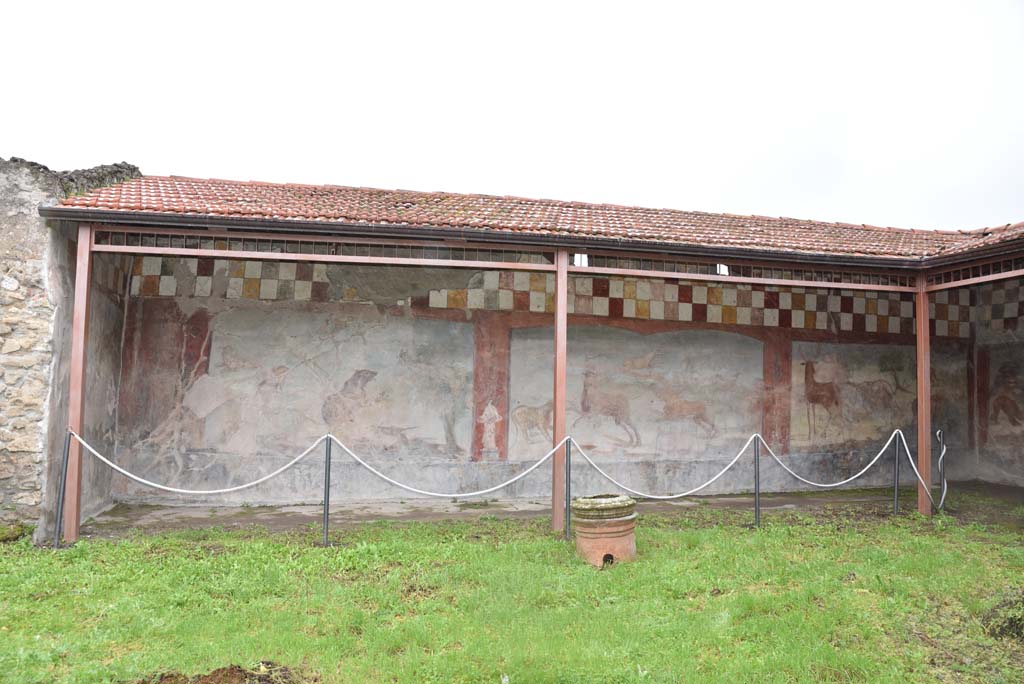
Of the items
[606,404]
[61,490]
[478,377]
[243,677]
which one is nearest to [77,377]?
[61,490]

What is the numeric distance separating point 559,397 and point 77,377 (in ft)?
15.1

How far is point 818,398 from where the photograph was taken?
1066cm

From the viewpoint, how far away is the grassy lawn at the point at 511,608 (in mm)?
3949

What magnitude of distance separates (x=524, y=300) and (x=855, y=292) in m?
5.36

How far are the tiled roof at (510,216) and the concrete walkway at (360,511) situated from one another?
324cm

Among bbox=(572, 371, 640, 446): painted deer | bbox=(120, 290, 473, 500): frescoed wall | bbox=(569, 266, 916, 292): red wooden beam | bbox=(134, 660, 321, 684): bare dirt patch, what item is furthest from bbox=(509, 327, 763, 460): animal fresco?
bbox=(134, 660, 321, 684): bare dirt patch

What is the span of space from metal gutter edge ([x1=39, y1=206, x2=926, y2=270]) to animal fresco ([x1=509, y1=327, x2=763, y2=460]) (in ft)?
8.52

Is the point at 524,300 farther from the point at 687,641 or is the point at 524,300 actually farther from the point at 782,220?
the point at 687,641

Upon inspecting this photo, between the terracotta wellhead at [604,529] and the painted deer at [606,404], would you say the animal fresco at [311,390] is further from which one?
the terracotta wellhead at [604,529]

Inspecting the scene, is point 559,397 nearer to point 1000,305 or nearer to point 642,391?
point 642,391

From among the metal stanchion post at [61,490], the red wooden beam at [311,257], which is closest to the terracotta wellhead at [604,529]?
the red wooden beam at [311,257]

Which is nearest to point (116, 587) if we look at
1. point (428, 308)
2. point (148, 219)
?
Answer: point (148, 219)

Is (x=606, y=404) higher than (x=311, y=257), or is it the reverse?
(x=311, y=257)

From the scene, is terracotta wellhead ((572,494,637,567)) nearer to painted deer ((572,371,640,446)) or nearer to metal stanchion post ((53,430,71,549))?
painted deer ((572,371,640,446))
